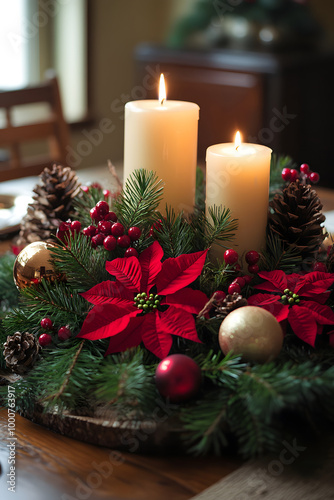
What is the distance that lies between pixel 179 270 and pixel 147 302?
0.04 m

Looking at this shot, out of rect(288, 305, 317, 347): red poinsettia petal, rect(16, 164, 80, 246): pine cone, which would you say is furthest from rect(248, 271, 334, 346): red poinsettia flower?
rect(16, 164, 80, 246): pine cone

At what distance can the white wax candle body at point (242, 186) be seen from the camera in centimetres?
53

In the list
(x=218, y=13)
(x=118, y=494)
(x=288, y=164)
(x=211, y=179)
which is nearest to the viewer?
(x=118, y=494)

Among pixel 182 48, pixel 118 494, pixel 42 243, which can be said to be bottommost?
pixel 118 494

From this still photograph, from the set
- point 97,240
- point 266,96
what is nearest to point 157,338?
point 97,240

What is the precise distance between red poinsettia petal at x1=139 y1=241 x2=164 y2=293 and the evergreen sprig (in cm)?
3

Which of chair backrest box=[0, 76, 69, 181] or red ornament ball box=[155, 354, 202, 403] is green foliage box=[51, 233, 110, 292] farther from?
chair backrest box=[0, 76, 69, 181]

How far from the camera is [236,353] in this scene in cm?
47

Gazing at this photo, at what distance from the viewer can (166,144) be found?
0.58 metres

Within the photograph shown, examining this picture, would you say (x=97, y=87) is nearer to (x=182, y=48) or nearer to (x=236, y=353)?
(x=182, y=48)

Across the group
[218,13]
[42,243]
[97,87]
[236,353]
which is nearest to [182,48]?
[218,13]

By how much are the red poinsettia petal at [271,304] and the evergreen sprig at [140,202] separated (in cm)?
13

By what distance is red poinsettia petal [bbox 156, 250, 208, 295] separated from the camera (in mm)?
521

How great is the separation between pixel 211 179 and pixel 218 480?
0.26 metres
